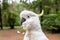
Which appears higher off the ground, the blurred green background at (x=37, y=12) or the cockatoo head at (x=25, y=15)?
the cockatoo head at (x=25, y=15)

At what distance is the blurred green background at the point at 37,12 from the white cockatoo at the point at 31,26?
27.1 feet

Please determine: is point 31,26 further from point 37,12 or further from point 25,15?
point 37,12

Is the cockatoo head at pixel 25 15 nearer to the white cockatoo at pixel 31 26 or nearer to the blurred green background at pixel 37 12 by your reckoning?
the white cockatoo at pixel 31 26

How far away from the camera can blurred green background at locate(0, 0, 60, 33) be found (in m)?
10.0

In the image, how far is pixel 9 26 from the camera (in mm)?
14086

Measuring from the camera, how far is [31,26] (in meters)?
1.58

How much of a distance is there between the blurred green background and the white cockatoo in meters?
8.27

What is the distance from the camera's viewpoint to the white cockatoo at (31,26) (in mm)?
1578

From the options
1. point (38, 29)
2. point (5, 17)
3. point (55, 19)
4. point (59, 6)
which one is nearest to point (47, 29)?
point (55, 19)

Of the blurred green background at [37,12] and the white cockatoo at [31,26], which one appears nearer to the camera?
the white cockatoo at [31,26]

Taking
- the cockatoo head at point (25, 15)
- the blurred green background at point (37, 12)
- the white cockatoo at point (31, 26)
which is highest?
the cockatoo head at point (25, 15)

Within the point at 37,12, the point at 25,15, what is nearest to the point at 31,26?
the point at 25,15

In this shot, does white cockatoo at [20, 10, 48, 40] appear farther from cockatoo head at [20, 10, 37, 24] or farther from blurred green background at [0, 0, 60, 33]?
blurred green background at [0, 0, 60, 33]

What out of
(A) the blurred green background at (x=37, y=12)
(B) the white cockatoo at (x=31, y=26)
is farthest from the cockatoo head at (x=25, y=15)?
(A) the blurred green background at (x=37, y=12)
